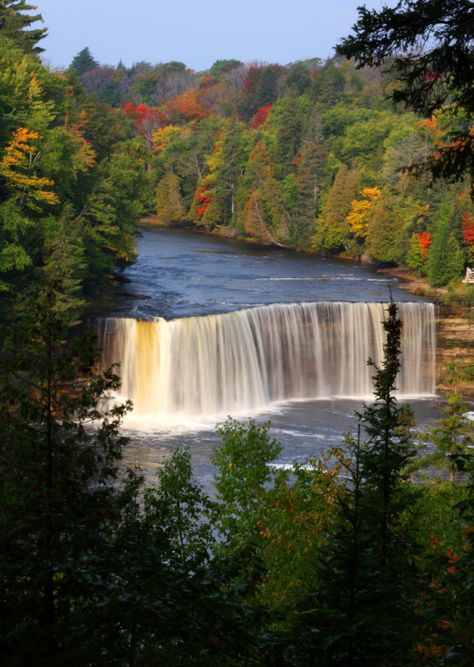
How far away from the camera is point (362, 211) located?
2921 inches

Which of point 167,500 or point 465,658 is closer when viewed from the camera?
point 465,658

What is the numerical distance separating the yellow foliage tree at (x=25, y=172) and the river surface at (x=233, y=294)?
223 inches

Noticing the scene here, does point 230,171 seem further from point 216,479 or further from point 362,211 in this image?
point 216,479

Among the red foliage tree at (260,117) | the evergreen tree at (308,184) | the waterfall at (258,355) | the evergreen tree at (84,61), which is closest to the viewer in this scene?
the waterfall at (258,355)

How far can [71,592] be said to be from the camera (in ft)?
38.4

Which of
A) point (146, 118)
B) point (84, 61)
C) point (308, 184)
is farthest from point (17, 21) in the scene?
point (84, 61)

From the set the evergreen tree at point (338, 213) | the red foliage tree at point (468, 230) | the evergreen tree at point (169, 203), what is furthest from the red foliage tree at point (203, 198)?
the red foliage tree at point (468, 230)

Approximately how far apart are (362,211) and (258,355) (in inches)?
1268

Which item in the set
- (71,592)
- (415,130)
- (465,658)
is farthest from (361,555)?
(415,130)

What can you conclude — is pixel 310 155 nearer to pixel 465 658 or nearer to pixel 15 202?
pixel 15 202

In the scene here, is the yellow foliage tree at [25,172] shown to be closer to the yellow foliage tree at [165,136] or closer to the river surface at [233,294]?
the river surface at [233,294]

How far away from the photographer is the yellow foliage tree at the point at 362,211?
72.9 metres

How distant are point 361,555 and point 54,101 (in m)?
50.4

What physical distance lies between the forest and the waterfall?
7.91 ft
